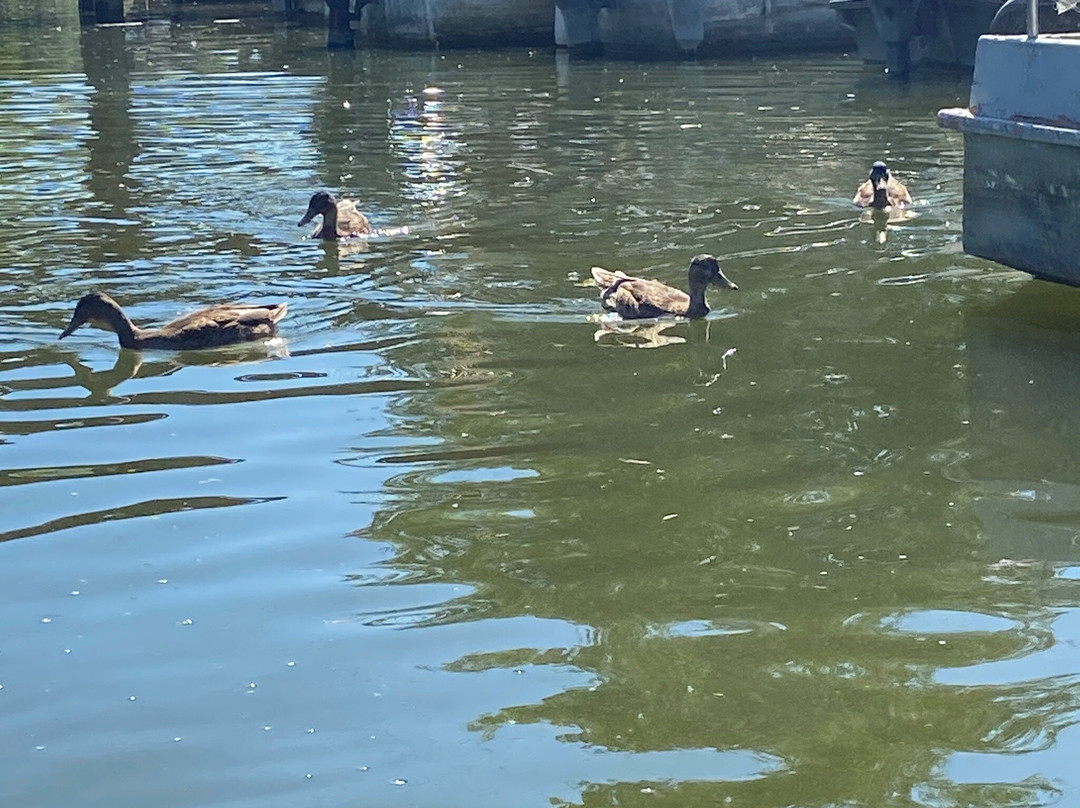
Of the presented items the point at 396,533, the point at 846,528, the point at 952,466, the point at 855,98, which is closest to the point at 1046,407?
the point at 952,466

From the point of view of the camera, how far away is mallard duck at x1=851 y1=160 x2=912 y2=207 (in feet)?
48.0

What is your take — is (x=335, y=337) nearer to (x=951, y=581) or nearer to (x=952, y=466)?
(x=952, y=466)

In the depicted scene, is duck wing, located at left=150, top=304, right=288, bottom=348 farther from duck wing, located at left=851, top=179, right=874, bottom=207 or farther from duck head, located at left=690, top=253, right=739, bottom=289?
duck wing, located at left=851, top=179, right=874, bottom=207

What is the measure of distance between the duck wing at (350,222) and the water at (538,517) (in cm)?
36

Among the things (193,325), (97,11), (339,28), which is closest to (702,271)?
(193,325)

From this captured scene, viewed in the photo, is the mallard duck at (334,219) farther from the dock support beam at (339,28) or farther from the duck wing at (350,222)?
the dock support beam at (339,28)

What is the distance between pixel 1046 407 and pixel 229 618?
4605 mm

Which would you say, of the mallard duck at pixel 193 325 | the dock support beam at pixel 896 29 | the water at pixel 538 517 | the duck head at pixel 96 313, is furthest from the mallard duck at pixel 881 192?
the dock support beam at pixel 896 29

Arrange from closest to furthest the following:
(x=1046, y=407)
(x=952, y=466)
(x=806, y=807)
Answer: (x=806, y=807) → (x=952, y=466) → (x=1046, y=407)

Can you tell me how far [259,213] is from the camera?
50.7 ft

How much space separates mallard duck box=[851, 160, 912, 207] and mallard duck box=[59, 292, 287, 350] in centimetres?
593

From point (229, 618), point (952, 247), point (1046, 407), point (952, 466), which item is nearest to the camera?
point (229, 618)

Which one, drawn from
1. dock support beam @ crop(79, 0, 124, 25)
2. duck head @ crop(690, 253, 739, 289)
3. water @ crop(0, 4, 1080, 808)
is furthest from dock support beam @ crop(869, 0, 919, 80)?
dock support beam @ crop(79, 0, 124, 25)

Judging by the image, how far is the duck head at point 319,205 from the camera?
1423 cm
